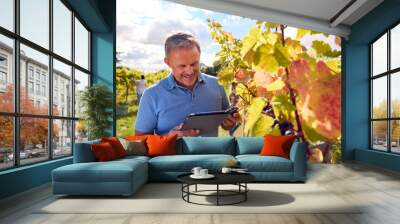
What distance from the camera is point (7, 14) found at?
4.88 meters

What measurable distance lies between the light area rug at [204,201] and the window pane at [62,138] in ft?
5.88

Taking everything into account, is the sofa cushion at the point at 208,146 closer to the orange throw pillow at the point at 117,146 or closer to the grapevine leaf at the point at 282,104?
the orange throw pillow at the point at 117,146

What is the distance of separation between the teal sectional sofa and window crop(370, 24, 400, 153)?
2790mm

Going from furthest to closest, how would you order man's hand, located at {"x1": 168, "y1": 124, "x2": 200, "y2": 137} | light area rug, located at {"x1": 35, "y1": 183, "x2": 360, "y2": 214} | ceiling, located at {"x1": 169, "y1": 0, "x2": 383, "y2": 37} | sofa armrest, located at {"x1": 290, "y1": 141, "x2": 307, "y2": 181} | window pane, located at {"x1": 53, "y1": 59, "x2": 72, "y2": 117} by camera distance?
man's hand, located at {"x1": 168, "y1": 124, "x2": 200, "y2": 137}, ceiling, located at {"x1": 169, "y1": 0, "x2": 383, "y2": 37}, window pane, located at {"x1": 53, "y1": 59, "x2": 72, "y2": 117}, sofa armrest, located at {"x1": 290, "y1": 141, "x2": 307, "y2": 181}, light area rug, located at {"x1": 35, "y1": 183, "x2": 360, "y2": 214}

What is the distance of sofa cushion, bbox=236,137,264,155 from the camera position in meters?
6.80

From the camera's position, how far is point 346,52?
9.05 m

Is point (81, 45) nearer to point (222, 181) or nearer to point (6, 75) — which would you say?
point (6, 75)

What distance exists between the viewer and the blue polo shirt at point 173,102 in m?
8.46

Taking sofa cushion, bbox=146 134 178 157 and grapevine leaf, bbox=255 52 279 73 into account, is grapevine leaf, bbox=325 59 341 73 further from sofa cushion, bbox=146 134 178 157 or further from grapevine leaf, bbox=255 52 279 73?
sofa cushion, bbox=146 134 178 157

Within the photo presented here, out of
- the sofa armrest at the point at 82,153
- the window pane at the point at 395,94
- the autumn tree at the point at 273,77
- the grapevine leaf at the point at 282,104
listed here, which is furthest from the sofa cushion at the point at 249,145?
the window pane at the point at 395,94

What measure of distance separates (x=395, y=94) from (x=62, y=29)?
20.8ft

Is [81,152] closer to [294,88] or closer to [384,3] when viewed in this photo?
[294,88]

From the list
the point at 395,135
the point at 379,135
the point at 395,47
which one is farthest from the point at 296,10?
the point at 379,135

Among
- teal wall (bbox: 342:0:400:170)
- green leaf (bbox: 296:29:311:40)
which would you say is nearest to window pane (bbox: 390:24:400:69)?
teal wall (bbox: 342:0:400:170)
